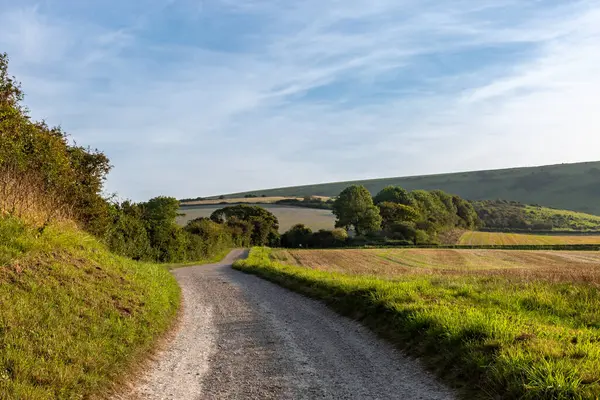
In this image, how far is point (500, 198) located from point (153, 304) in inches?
6613

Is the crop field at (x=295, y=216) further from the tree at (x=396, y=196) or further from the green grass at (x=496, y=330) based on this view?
the green grass at (x=496, y=330)

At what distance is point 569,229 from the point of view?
10931 centimetres

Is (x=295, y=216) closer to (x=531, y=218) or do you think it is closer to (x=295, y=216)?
(x=295, y=216)

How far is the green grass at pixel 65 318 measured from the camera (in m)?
5.97

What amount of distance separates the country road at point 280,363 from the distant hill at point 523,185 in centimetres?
Answer: 15336

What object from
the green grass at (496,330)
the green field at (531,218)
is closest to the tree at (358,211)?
the green field at (531,218)

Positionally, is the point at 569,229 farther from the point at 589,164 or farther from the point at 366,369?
the point at 366,369

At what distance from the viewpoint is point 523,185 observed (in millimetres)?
165750

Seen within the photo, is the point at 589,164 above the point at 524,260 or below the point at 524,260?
above

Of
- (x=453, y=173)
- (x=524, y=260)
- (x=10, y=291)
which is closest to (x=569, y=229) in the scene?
(x=524, y=260)

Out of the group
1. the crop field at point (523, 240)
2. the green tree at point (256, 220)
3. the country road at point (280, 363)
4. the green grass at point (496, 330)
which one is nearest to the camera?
the green grass at point (496, 330)

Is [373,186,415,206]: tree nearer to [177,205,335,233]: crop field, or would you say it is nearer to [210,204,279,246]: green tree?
[177,205,335,233]: crop field

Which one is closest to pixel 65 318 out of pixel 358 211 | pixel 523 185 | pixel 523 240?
pixel 358 211

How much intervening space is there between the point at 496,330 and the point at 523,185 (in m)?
179
